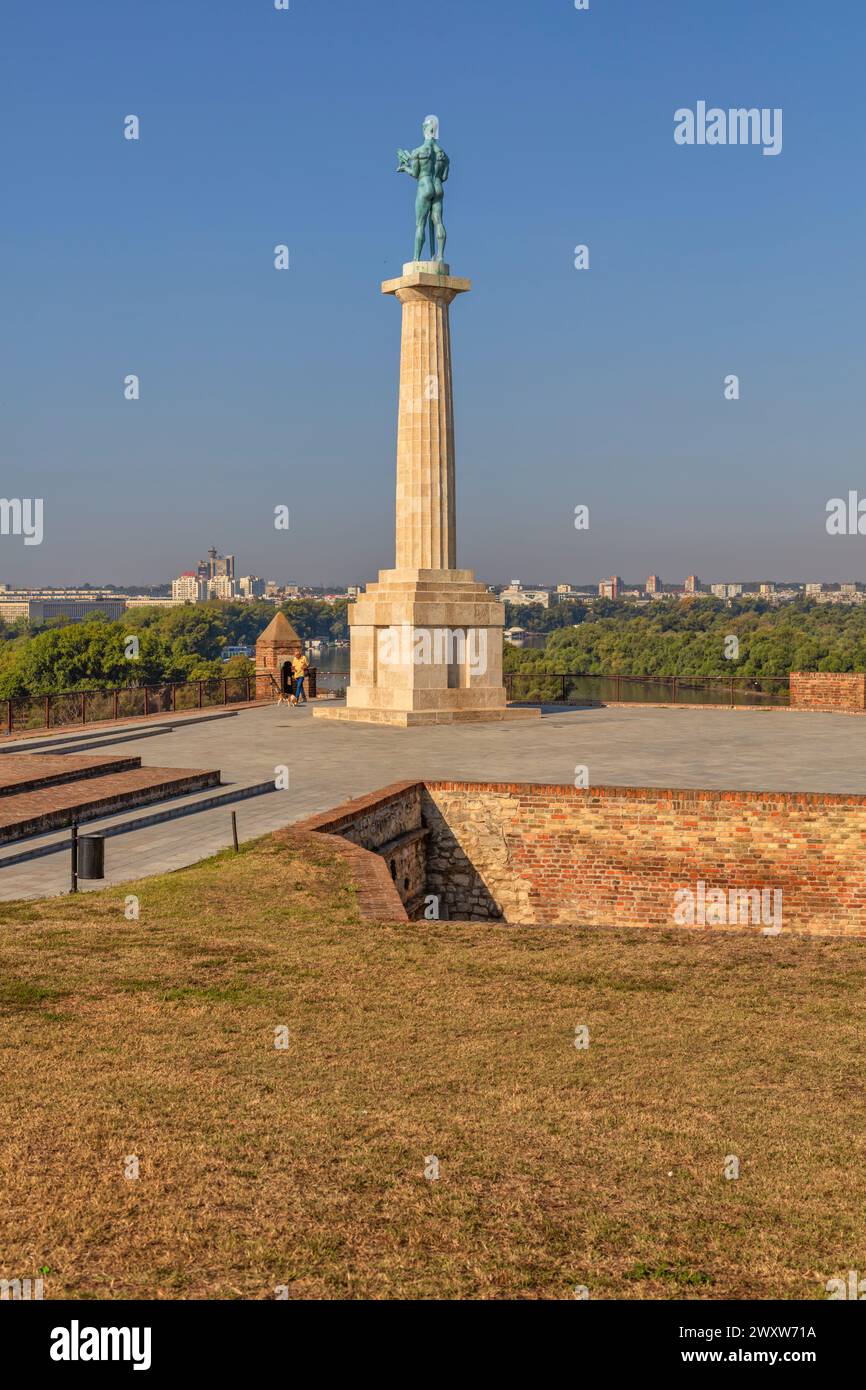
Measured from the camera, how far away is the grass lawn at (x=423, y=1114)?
480 centimetres

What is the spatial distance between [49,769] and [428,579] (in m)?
12.1

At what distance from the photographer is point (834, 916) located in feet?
49.1

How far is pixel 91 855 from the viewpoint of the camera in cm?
1159

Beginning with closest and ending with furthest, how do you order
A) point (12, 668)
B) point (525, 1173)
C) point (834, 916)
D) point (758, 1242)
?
point (758, 1242)
point (525, 1173)
point (834, 916)
point (12, 668)

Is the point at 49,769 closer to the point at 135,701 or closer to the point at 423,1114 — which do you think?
the point at 135,701

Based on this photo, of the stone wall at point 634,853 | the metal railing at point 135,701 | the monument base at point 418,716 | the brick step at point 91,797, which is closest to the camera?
the brick step at point 91,797

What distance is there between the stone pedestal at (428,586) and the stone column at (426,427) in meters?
0.02

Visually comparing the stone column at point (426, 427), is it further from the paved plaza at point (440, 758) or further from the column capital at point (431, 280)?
the paved plaza at point (440, 758)

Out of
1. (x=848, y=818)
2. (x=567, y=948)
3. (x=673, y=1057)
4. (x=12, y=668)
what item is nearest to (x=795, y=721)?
(x=848, y=818)

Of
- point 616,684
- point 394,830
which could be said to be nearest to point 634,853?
point 394,830

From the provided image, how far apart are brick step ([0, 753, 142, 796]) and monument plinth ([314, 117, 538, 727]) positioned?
9431mm

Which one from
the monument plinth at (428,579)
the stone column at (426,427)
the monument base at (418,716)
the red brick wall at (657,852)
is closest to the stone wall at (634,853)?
the red brick wall at (657,852)

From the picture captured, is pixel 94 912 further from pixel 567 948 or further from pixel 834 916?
pixel 834 916

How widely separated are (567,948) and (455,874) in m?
6.81
